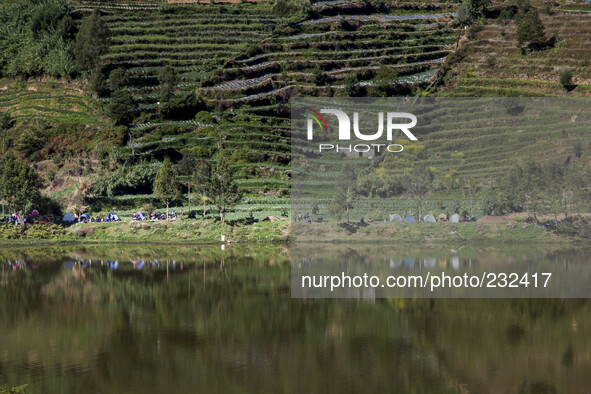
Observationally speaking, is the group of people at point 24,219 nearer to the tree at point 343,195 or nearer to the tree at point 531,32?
the tree at point 343,195

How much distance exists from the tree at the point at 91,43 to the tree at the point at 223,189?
4889 centimetres

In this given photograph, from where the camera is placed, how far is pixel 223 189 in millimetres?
69812

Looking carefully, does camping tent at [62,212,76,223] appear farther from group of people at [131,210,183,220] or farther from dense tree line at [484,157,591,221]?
dense tree line at [484,157,591,221]

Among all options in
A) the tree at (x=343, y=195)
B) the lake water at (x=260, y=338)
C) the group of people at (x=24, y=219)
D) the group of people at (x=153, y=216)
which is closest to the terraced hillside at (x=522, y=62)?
the tree at (x=343, y=195)

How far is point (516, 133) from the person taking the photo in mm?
78938

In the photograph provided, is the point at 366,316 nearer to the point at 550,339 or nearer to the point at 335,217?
the point at 550,339

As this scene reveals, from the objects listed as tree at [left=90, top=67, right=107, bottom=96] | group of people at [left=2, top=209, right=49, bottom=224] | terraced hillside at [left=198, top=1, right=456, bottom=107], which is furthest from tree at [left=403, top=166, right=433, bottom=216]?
tree at [left=90, top=67, right=107, bottom=96]

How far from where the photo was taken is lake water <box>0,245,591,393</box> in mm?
28484

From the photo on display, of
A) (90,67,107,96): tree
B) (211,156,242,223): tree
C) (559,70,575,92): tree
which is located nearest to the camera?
(211,156,242,223): tree

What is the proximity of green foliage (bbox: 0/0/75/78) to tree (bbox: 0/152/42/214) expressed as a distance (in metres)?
43.1

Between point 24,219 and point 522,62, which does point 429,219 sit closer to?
point 24,219

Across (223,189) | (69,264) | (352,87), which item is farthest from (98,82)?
(69,264)

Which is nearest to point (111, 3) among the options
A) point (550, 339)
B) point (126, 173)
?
point (126, 173)

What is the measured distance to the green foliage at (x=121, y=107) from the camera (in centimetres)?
9631
